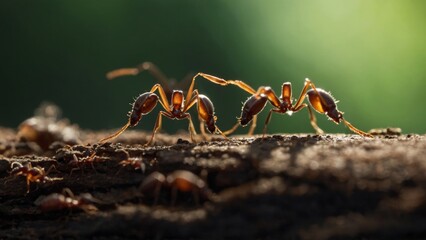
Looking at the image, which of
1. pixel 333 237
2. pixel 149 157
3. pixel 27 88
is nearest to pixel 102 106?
pixel 27 88

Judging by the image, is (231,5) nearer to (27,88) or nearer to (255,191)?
(27,88)

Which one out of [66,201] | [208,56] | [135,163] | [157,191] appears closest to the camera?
[157,191]

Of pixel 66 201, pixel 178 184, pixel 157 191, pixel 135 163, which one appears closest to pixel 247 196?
pixel 178 184

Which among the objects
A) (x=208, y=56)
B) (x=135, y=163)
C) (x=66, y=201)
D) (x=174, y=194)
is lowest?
(x=66, y=201)

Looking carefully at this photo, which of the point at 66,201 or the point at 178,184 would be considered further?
the point at 66,201

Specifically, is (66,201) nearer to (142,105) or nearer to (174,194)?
(174,194)

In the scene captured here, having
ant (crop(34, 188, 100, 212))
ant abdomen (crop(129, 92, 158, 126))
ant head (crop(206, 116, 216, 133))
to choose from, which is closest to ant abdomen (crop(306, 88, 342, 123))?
ant head (crop(206, 116, 216, 133))

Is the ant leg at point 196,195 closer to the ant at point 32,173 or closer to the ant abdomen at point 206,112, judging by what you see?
the ant at point 32,173

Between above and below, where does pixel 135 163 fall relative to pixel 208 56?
below
